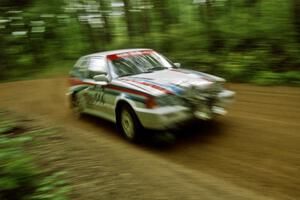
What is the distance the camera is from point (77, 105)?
9211 mm

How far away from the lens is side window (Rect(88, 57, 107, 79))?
780 cm

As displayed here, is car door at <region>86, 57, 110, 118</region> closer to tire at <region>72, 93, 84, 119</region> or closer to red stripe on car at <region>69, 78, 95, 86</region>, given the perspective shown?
red stripe on car at <region>69, 78, 95, 86</region>

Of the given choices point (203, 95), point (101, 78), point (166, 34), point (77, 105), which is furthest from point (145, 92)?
point (166, 34)

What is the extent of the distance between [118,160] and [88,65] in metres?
3.72

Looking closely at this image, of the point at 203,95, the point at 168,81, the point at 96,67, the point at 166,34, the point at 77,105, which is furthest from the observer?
the point at 166,34

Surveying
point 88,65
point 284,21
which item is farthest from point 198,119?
point 284,21

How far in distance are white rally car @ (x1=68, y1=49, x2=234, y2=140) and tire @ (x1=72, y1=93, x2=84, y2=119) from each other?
139 mm

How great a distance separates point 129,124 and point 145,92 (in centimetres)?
90

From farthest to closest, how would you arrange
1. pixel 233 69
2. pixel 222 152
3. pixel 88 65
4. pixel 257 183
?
pixel 233 69 → pixel 88 65 → pixel 222 152 → pixel 257 183

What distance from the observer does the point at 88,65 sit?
8.65m

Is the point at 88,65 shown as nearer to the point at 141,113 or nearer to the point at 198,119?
the point at 141,113

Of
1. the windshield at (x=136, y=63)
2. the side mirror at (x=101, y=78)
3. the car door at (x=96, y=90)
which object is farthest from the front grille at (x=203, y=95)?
the car door at (x=96, y=90)

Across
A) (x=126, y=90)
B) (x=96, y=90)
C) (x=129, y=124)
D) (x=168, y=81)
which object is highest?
(x=168, y=81)

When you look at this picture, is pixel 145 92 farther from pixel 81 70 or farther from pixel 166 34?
pixel 166 34
